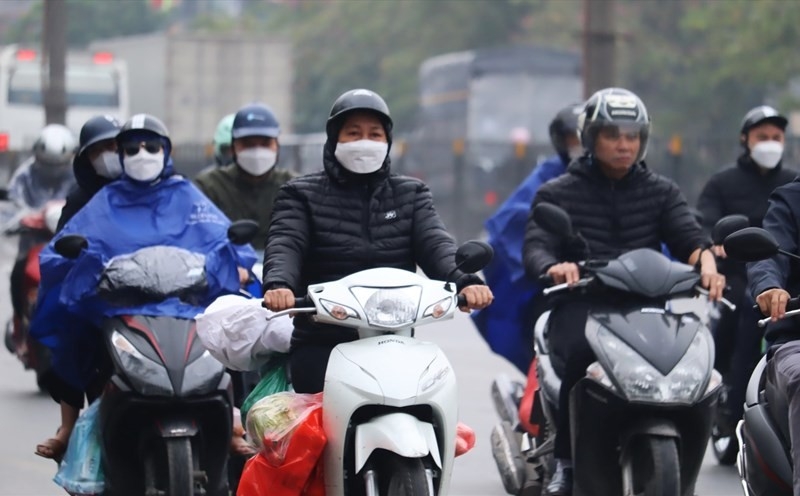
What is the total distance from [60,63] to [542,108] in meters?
14.0

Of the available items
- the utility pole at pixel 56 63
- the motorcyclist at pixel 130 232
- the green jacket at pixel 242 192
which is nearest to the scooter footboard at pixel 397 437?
the motorcyclist at pixel 130 232

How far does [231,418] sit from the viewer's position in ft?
25.5

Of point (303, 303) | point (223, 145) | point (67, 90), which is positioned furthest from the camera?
point (67, 90)

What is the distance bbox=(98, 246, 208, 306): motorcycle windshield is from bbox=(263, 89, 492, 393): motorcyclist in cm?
99

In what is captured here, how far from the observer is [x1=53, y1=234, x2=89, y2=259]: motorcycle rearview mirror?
7.88m

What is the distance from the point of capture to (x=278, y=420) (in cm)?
646

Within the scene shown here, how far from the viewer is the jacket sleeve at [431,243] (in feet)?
22.7

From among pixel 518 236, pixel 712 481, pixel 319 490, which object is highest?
pixel 518 236

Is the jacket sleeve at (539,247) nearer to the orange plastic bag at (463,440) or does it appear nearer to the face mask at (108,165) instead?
the orange plastic bag at (463,440)

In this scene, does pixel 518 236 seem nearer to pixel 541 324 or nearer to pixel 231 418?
pixel 541 324

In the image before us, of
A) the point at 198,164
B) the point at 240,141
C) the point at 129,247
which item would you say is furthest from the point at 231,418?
the point at 198,164

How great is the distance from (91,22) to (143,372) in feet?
210

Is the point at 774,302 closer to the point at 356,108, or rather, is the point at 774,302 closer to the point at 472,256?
the point at 472,256

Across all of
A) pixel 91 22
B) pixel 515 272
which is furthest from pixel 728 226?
pixel 91 22
